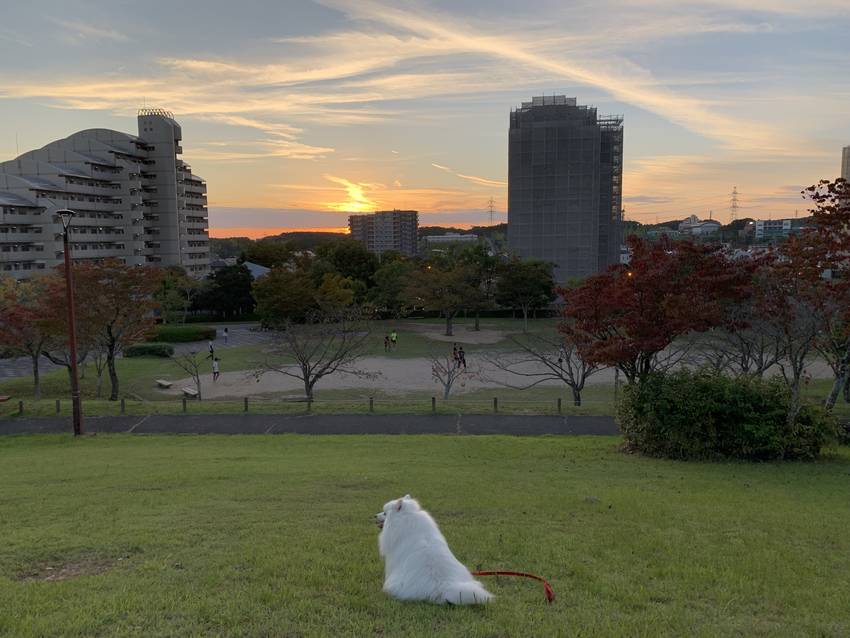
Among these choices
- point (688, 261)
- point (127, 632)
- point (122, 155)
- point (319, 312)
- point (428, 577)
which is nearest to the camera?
point (127, 632)

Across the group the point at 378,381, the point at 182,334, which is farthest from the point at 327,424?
the point at 182,334

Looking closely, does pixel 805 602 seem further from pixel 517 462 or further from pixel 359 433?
pixel 359 433

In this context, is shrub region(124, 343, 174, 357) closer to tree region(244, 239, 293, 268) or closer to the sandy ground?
the sandy ground

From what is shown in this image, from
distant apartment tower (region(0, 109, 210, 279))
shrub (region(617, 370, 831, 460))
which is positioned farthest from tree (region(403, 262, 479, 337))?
distant apartment tower (region(0, 109, 210, 279))

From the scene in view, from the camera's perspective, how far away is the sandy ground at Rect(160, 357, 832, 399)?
24781 millimetres

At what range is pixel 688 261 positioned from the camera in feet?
44.4

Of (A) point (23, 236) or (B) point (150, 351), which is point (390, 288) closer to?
(B) point (150, 351)

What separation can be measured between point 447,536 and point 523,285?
137 feet

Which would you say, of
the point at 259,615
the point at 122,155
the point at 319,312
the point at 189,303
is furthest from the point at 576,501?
the point at 122,155

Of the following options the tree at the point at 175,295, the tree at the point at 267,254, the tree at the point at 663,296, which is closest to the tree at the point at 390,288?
the tree at the point at 175,295

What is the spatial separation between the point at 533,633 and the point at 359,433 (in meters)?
11.9

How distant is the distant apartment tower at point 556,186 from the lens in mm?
61281

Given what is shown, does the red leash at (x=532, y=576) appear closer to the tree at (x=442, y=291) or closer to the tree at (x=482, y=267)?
the tree at (x=442, y=291)

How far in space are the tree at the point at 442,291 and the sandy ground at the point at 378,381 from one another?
12960 mm
